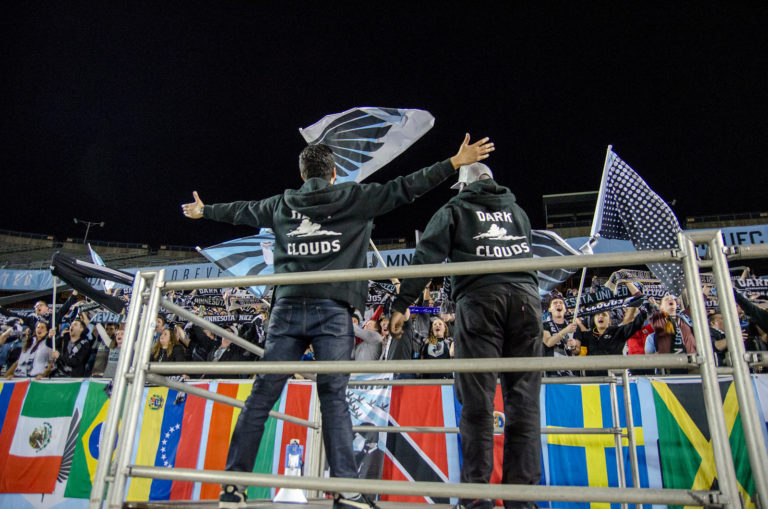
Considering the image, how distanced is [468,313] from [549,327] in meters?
4.43

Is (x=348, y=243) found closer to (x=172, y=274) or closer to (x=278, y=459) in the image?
(x=278, y=459)

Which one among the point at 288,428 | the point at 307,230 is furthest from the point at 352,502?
the point at 288,428

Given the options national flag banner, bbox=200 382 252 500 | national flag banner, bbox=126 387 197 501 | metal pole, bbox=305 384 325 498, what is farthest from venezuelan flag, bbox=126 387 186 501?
metal pole, bbox=305 384 325 498

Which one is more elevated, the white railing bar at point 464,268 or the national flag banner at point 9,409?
the white railing bar at point 464,268

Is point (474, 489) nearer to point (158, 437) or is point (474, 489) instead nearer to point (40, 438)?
point (158, 437)

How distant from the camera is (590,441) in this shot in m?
4.15

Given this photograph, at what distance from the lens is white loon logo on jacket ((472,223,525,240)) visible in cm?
242

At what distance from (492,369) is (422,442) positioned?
3.34 m

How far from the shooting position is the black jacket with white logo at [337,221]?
2.35m

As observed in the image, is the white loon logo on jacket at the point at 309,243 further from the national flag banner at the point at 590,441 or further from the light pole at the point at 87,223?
the light pole at the point at 87,223

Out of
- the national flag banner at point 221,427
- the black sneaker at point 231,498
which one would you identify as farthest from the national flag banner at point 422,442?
the black sneaker at point 231,498

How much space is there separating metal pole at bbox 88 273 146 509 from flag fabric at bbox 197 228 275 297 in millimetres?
4228

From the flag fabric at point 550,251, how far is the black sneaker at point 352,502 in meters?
3.63

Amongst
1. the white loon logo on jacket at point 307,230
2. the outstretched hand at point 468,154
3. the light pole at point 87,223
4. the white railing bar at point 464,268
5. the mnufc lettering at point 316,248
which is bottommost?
the white railing bar at point 464,268
